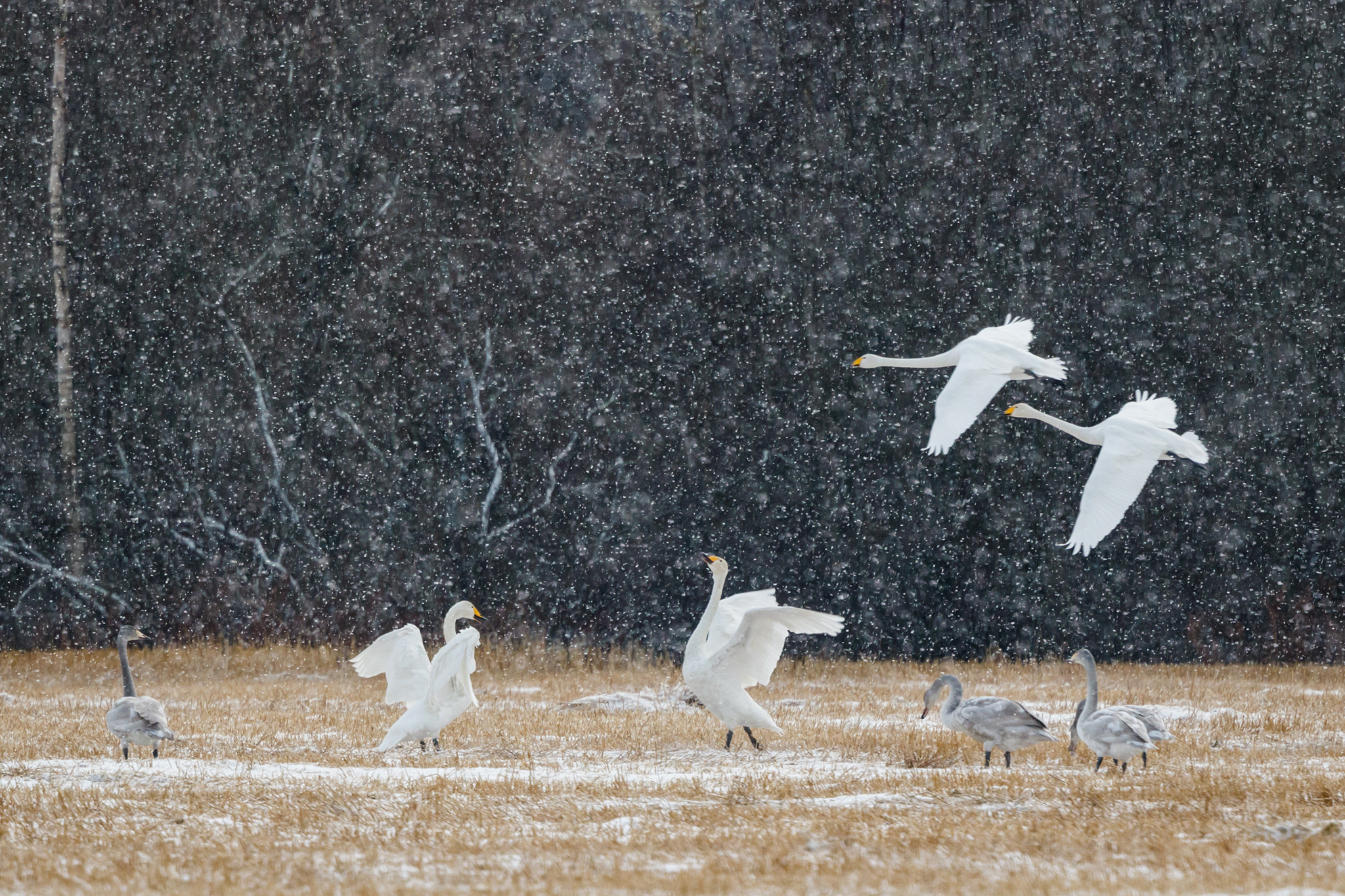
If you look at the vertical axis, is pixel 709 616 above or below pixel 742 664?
above

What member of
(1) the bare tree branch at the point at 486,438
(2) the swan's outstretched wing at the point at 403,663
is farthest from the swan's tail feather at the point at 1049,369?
(1) the bare tree branch at the point at 486,438

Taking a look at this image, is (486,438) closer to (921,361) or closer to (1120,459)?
(921,361)

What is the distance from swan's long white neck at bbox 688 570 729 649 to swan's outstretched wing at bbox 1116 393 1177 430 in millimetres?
2898

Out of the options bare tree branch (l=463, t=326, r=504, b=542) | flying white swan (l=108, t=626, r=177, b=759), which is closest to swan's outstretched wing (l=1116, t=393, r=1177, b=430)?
flying white swan (l=108, t=626, r=177, b=759)

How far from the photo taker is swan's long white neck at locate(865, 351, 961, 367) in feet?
31.4

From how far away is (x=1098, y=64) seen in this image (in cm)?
2128

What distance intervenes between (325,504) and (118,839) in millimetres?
14956

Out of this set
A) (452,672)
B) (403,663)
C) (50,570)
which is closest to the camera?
(452,672)

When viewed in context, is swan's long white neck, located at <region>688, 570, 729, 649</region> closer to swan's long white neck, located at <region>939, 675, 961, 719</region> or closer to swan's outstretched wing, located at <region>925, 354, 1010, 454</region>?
swan's long white neck, located at <region>939, 675, 961, 719</region>

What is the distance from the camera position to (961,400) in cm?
879

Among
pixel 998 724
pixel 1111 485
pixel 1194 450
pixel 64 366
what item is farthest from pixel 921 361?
pixel 64 366

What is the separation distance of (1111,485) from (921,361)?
1.89 meters

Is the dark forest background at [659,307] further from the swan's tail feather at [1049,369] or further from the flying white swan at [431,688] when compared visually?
the swan's tail feather at [1049,369]

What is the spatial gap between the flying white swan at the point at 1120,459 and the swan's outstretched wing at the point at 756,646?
1888 millimetres
